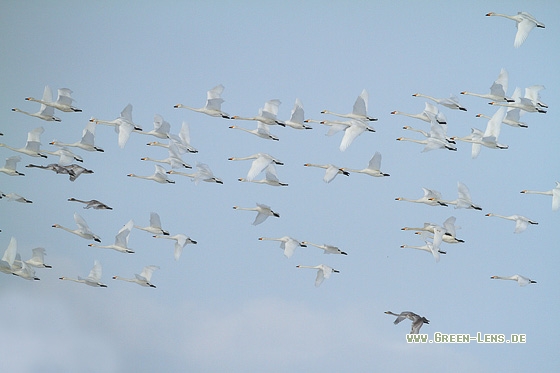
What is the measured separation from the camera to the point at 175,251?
41.3 meters

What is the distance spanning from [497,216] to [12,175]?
14320 mm

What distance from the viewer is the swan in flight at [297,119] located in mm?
39469

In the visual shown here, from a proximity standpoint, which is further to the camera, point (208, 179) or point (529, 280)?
point (529, 280)

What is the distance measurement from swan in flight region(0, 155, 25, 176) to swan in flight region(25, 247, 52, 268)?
229 centimetres

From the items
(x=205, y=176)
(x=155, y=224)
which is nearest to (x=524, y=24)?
(x=205, y=176)

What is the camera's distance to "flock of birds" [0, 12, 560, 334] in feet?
128

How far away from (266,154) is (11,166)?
8.02m

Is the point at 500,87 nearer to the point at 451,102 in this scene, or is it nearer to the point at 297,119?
the point at 451,102

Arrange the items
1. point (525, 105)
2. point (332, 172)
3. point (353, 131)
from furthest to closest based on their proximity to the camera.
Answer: point (332, 172)
point (525, 105)
point (353, 131)

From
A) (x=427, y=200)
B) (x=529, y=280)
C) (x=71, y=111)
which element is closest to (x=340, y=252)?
(x=427, y=200)

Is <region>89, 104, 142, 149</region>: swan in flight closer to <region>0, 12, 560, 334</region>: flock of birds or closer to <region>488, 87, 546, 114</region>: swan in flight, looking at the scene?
<region>0, 12, 560, 334</region>: flock of birds

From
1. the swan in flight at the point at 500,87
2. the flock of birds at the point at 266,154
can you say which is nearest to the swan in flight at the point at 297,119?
the flock of birds at the point at 266,154

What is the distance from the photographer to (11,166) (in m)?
42.4

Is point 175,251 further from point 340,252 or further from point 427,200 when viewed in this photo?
point 427,200
